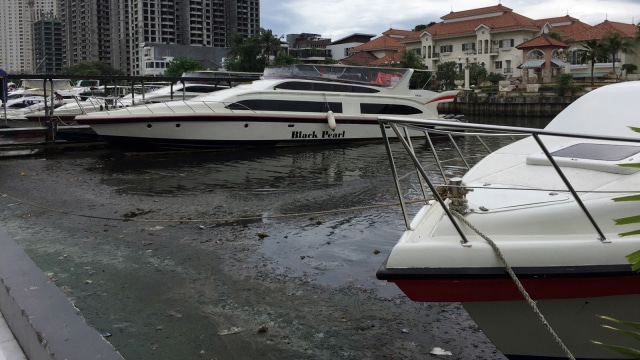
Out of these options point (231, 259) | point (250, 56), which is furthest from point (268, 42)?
point (231, 259)

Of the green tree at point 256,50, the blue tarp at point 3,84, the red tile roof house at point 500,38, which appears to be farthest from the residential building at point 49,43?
the blue tarp at point 3,84

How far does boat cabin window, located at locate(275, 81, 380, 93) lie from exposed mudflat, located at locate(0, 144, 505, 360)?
21.2 ft

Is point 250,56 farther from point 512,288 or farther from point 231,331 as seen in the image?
point 512,288

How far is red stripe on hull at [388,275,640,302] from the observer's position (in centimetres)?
342

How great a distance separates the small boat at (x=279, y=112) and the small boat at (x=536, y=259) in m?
13.7

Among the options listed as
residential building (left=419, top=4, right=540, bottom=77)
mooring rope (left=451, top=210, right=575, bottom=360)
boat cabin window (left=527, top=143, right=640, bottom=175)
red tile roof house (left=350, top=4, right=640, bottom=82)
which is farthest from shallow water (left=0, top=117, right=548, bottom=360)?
residential building (left=419, top=4, right=540, bottom=77)

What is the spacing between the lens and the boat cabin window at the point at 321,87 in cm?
1885

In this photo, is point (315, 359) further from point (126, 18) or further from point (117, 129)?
point (126, 18)

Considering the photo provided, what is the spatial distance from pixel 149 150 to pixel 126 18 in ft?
434

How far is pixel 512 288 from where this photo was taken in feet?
11.5

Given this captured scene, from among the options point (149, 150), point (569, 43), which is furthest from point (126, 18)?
point (149, 150)

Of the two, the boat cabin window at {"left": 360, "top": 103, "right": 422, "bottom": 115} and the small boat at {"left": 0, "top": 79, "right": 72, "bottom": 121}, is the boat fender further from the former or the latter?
the small boat at {"left": 0, "top": 79, "right": 72, "bottom": 121}

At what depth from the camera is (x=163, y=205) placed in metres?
9.94

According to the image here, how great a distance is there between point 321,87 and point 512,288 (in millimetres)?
16375
